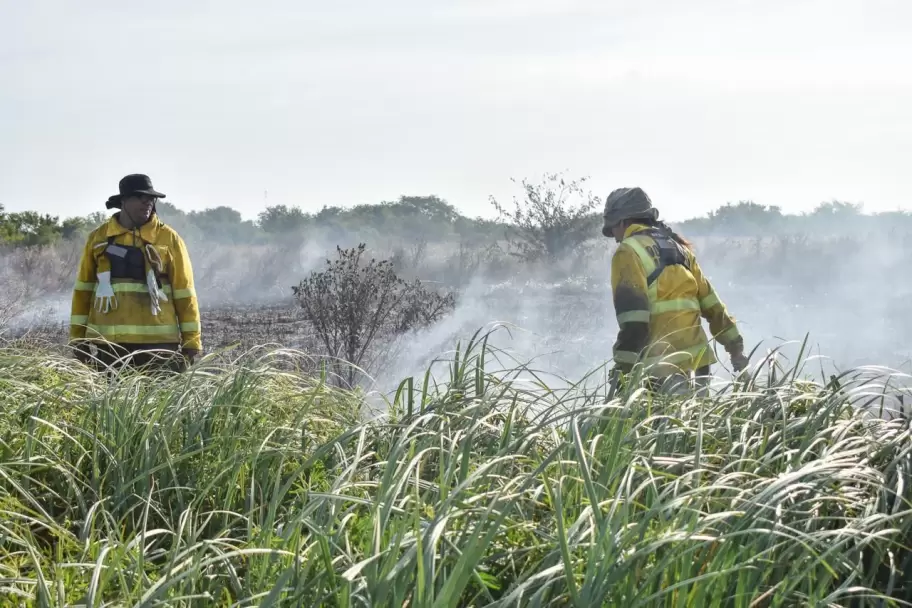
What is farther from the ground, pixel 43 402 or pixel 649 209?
pixel 649 209

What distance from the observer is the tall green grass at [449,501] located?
233 cm

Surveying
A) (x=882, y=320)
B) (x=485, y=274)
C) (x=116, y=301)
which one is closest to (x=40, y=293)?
(x=485, y=274)

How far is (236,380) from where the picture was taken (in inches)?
156

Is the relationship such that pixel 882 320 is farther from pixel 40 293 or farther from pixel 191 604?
pixel 191 604

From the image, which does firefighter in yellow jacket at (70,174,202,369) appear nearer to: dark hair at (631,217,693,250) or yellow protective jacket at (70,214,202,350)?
yellow protective jacket at (70,214,202,350)

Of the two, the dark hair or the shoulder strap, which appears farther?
the dark hair

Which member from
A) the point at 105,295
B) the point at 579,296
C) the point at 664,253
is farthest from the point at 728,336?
the point at 579,296

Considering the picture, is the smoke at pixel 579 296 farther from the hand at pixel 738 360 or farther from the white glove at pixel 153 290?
the hand at pixel 738 360

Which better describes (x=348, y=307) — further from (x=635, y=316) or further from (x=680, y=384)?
(x=680, y=384)

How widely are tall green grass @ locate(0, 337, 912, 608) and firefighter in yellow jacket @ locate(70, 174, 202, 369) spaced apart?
1711 mm

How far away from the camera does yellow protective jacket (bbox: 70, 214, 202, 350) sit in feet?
20.1

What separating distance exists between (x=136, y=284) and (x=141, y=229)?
1.06 feet

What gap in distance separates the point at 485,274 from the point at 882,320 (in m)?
8.06

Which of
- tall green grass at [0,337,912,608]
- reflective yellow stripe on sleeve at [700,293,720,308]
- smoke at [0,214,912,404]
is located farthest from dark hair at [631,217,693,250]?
smoke at [0,214,912,404]
